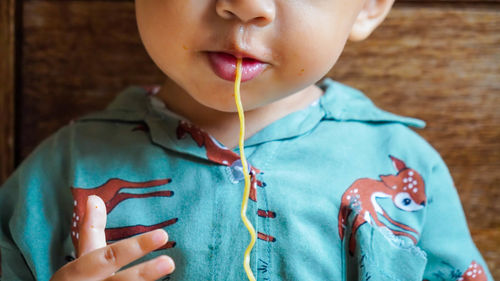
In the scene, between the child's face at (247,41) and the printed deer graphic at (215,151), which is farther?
the printed deer graphic at (215,151)

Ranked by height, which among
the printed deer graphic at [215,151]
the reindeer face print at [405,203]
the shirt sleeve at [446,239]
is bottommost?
the shirt sleeve at [446,239]

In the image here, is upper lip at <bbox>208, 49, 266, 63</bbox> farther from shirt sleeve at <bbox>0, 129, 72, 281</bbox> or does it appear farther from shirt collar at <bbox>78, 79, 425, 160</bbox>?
shirt sleeve at <bbox>0, 129, 72, 281</bbox>

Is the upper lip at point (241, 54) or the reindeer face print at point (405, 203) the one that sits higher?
the upper lip at point (241, 54)

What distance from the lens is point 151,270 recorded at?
1.87ft

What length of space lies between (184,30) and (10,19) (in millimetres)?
434

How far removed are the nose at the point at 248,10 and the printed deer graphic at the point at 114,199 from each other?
25 centimetres

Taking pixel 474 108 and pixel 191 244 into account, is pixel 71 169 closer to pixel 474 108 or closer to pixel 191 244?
pixel 191 244

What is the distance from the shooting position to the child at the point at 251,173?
64 cm

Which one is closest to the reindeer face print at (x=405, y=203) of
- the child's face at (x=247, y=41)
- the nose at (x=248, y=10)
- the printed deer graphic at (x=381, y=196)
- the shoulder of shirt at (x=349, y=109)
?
the printed deer graphic at (x=381, y=196)

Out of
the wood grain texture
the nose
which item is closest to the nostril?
the nose

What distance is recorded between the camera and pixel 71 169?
76 centimetres

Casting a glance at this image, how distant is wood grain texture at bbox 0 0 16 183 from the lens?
Result: 91 cm

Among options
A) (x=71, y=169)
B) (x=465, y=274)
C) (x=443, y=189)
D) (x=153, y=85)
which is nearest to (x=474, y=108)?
(x=443, y=189)

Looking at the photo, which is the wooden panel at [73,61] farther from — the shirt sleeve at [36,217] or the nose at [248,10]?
the nose at [248,10]
